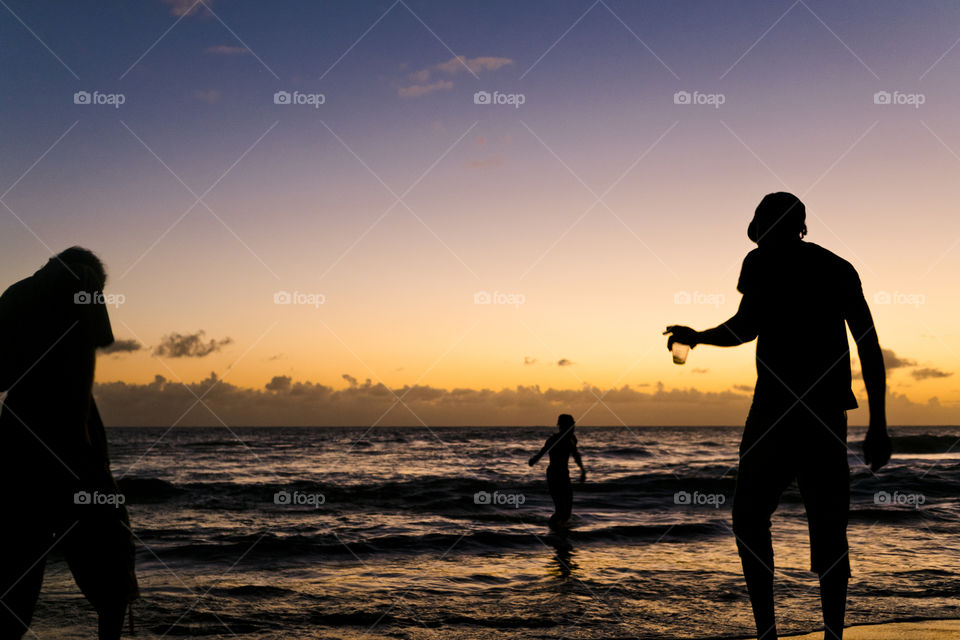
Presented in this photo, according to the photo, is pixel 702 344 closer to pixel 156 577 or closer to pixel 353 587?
pixel 353 587

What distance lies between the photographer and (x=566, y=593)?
20.5 ft

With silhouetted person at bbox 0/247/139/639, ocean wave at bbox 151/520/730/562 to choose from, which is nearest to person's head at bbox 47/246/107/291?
silhouetted person at bbox 0/247/139/639

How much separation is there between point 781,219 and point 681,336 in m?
0.72

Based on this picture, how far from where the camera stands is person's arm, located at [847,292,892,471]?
2736 millimetres

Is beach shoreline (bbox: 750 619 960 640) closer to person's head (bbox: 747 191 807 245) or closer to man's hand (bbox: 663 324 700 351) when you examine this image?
man's hand (bbox: 663 324 700 351)

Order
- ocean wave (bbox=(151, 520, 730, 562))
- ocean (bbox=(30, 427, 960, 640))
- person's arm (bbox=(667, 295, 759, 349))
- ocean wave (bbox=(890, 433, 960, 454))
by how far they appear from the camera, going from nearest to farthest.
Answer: person's arm (bbox=(667, 295, 759, 349)), ocean (bbox=(30, 427, 960, 640)), ocean wave (bbox=(151, 520, 730, 562)), ocean wave (bbox=(890, 433, 960, 454))

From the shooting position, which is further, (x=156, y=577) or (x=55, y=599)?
(x=156, y=577)

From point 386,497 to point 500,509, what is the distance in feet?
12.3

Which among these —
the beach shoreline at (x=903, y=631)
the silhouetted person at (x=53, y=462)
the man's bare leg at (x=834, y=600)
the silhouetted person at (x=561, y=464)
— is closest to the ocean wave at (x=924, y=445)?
the silhouetted person at (x=561, y=464)

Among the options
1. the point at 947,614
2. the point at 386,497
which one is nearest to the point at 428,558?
the point at 947,614

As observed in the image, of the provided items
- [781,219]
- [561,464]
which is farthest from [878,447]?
[561,464]

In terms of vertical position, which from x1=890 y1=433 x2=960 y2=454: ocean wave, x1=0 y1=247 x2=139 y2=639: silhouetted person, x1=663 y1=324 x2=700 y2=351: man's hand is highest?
x1=663 y1=324 x2=700 y2=351: man's hand

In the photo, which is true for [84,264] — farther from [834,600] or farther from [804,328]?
[834,600]

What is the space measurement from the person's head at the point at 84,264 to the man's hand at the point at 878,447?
11.2 ft
